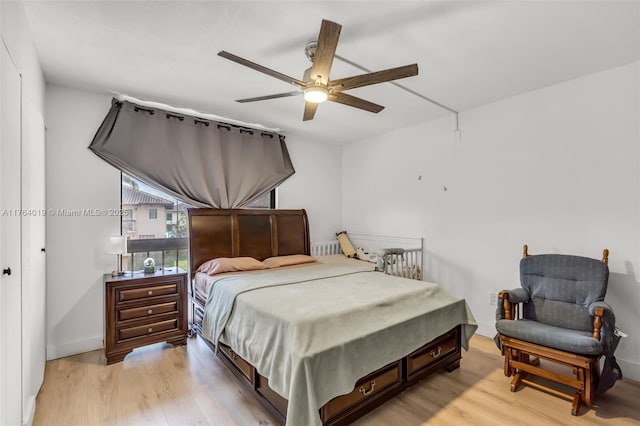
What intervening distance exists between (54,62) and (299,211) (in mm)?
3102

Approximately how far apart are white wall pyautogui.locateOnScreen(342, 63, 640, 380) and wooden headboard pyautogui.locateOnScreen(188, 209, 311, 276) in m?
1.31

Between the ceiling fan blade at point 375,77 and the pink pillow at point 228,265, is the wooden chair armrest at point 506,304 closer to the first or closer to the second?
the ceiling fan blade at point 375,77

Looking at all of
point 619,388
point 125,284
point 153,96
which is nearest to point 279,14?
point 153,96

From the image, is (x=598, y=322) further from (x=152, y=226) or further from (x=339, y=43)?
(x=152, y=226)

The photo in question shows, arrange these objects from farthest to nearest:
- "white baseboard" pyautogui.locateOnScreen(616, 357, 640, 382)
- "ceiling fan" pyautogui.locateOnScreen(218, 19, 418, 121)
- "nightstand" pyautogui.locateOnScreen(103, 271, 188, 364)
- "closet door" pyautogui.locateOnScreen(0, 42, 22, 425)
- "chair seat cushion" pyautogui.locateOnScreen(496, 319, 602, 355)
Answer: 1. "nightstand" pyautogui.locateOnScreen(103, 271, 188, 364)
2. "white baseboard" pyautogui.locateOnScreen(616, 357, 640, 382)
3. "chair seat cushion" pyautogui.locateOnScreen(496, 319, 602, 355)
4. "ceiling fan" pyautogui.locateOnScreen(218, 19, 418, 121)
5. "closet door" pyautogui.locateOnScreen(0, 42, 22, 425)

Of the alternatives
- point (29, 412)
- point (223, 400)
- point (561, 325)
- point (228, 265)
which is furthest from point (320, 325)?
point (561, 325)

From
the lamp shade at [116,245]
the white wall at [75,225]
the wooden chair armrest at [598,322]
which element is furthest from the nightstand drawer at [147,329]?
the wooden chair armrest at [598,322]

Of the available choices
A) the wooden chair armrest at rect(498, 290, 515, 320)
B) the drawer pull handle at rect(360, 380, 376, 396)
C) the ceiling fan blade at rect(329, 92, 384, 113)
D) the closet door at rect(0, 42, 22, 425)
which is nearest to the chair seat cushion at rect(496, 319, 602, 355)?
the wooden chair armrest at rect(498, 290, 515, 320)

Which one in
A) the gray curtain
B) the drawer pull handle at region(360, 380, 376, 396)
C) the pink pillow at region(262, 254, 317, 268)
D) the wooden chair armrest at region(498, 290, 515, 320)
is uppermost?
the gray curtain

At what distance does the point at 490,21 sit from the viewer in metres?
2.04

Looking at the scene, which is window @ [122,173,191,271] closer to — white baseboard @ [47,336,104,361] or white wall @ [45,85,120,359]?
white wall @ [45,85,120,359]

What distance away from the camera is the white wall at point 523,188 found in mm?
2676

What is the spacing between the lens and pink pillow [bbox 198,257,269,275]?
3.35 meters

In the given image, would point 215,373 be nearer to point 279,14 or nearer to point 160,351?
point 160,351
